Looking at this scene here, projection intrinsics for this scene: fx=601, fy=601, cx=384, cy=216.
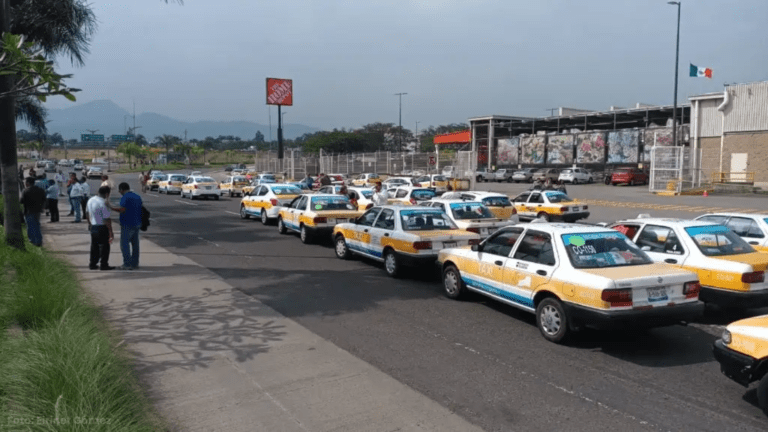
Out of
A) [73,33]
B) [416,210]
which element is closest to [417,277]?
[416,210]

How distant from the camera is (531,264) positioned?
8008 mm

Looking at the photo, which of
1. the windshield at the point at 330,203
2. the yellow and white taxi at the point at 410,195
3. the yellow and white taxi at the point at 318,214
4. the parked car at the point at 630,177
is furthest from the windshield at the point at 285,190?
the parked car at the point at 630,177

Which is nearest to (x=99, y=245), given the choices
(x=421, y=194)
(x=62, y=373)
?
(x=62, y=373)

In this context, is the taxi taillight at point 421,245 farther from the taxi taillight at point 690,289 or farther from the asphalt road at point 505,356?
the taxi taillight at point 690,289

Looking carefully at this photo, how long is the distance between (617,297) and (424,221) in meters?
5.49

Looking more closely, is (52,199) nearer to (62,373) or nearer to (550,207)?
(550,207)

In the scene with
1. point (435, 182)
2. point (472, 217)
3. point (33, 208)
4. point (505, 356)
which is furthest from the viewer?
point (435, 182)

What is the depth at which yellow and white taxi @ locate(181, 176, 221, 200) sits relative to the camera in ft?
113

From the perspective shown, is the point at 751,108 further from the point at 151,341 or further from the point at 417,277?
the point at 151,341

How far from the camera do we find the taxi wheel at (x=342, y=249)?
44.9 feet

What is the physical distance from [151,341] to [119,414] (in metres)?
2.77

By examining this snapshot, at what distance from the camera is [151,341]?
7391 millimetres

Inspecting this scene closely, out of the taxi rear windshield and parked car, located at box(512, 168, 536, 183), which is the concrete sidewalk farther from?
parked car, located at box(512, 168, 536, 183)

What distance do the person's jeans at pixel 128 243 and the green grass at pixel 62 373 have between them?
3737mm
